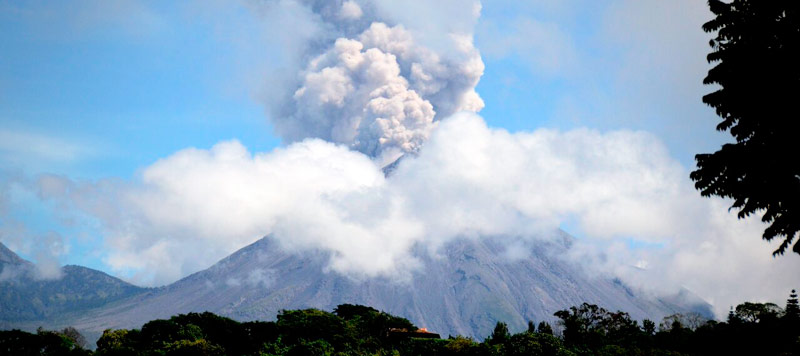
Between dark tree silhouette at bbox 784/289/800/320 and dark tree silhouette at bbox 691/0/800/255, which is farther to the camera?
dark tree silhouette at bbox 784/289/800/320

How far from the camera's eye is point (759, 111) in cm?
1355

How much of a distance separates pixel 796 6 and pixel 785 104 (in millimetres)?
2440

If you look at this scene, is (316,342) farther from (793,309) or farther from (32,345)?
(793,309)

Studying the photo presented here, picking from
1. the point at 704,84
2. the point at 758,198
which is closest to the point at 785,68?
the point at 704,84

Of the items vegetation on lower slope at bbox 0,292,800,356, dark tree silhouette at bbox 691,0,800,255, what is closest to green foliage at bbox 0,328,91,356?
vegetation on lower slope at bbox 0,292,800,356

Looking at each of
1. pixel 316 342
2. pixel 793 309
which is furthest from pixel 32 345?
pixel 793 309

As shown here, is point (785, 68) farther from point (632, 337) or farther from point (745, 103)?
point (632, 337)

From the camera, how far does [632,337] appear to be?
98625 mm

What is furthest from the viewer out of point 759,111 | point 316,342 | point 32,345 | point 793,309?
point 793,309

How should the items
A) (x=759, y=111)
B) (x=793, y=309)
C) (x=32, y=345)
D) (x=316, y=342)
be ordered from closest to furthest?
(x=759, y=111) → (x=316, y=342) → (x=32, y=345) → (x=793, y=309)

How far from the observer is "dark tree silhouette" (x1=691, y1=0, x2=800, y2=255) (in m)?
13.1

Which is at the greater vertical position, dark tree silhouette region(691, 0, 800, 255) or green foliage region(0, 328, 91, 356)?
dark tree silhouette region(691, 0, 800, 255)

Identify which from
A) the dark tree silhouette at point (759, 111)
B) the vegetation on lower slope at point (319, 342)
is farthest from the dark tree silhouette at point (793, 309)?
the dark tree silhouette at point (759, 111)

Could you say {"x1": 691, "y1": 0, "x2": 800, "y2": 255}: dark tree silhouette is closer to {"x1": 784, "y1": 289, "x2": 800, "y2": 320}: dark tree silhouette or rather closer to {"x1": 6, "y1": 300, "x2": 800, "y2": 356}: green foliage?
{"x1": 6, "y1": 300, "x2": 800, "y2": 356}: green foliage
